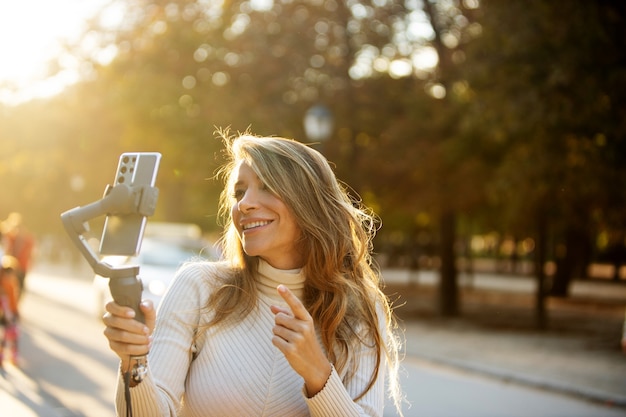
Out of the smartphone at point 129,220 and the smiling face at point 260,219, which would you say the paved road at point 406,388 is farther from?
the smartphone at point 129,220

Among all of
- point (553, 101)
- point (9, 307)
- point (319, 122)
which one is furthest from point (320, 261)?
point (319, 122)

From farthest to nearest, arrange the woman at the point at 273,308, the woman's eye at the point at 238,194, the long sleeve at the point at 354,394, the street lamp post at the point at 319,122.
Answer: the street lamp post at the point at 319,122, the woman's eye at the point at 238,194, the woman at the point at 273,308, the long sleeve at the point at 354,394

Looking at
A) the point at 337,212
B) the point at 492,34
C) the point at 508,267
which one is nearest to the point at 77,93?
the point at 492,34

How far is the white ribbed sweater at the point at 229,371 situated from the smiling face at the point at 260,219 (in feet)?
0.60

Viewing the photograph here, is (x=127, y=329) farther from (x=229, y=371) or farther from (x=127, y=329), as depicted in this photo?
(x=229, y=371)

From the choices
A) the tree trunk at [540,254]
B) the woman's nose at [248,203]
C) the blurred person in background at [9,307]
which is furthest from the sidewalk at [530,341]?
the blurred person in background at [9,307]

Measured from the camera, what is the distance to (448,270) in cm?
1833

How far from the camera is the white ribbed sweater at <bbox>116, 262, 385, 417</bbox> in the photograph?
2375 mm

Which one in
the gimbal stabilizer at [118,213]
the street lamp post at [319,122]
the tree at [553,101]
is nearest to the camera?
the gimbal stabilizer at [118,213]

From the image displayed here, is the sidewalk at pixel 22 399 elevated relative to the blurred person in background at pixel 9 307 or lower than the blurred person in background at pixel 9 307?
lower

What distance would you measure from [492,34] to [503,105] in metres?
1.34

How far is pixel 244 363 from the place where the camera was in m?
2.50

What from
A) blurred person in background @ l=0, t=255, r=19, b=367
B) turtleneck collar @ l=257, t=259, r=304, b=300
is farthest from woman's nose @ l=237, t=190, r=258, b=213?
blurred person in background @ l=0, t=255, r=19, b=367

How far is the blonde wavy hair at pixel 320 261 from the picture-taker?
256 cm
